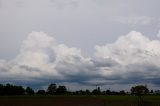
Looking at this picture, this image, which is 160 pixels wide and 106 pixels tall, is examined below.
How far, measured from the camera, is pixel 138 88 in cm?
7856

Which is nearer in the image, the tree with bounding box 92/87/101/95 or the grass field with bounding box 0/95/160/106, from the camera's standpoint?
the grass field with bounding box 0/95/160/106

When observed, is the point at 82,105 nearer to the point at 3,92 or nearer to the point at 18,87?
the point at 3,92

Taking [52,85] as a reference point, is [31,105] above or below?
below

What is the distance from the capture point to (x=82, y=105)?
59031 millimetres

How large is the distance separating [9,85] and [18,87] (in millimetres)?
4477

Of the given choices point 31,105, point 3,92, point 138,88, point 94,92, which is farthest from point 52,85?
point 31,105

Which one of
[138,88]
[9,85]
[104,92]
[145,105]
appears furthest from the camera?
[104,92]

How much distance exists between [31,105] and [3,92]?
65.9m

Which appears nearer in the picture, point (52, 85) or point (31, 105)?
point (31, 105)

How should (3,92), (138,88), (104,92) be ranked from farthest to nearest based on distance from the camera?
(104,92)
(3,92)
(138,88)

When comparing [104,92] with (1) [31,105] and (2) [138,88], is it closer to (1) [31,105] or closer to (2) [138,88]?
(2) [138,88]

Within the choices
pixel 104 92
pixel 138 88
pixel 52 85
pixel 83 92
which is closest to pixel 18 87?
pixel 52 85

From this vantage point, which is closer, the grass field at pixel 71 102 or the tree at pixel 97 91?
the grass field at pixel 71 102

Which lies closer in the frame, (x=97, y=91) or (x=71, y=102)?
(x=71, y=102)
